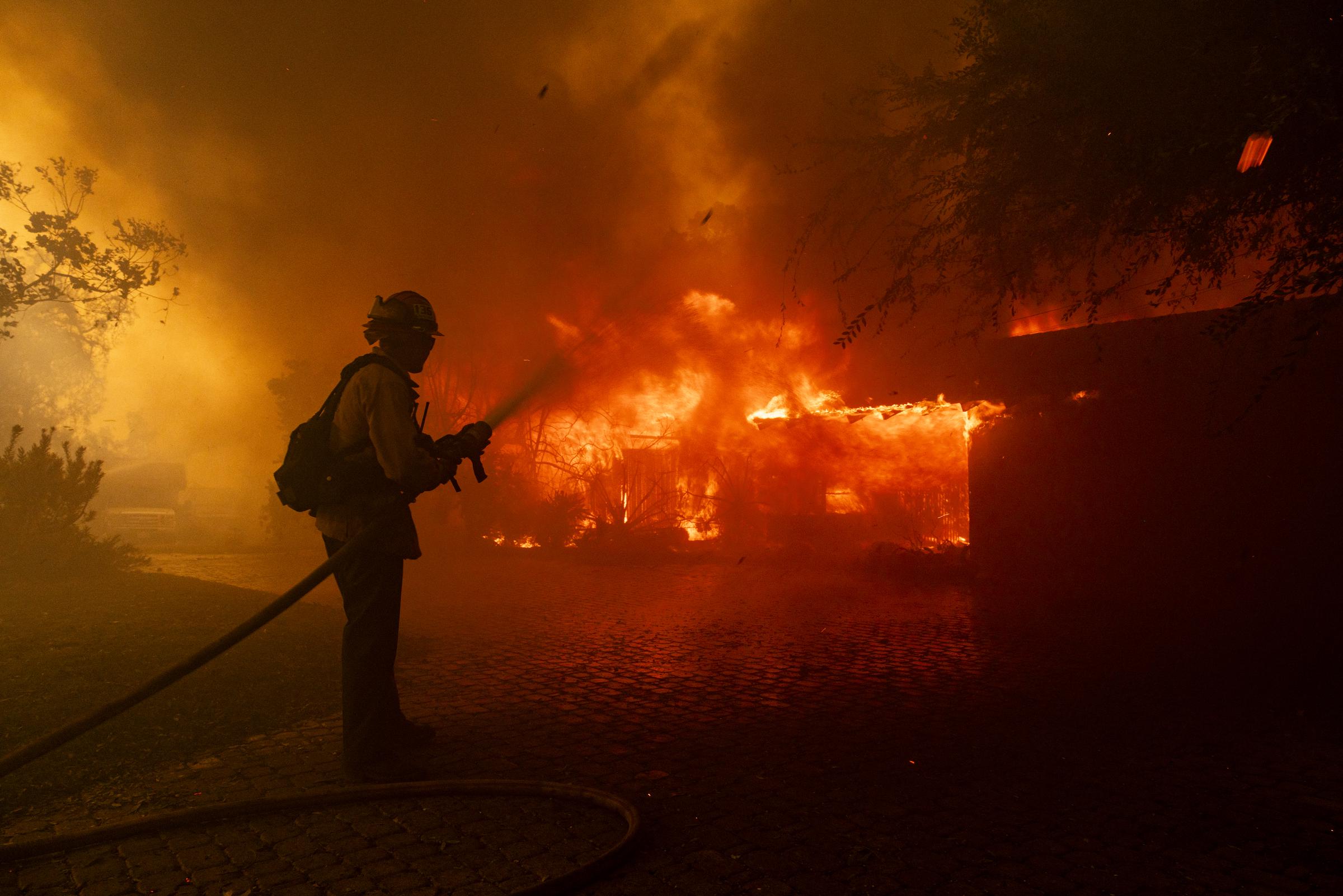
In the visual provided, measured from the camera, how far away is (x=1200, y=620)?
898 centimetres

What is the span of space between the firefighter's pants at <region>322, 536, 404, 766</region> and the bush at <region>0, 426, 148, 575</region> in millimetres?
9550

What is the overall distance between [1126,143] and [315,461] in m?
6.33

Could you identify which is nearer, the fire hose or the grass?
the fire hose

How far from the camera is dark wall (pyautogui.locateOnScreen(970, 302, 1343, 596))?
8.00m

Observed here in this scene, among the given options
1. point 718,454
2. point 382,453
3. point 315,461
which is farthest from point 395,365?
point 718,454

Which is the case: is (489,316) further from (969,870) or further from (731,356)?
(969,870)

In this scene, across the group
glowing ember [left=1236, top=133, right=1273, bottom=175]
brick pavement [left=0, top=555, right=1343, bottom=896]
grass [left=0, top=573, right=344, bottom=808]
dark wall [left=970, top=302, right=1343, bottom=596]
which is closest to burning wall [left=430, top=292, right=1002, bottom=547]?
dark wall [left=970, top=302, right=1343, bottom=596]

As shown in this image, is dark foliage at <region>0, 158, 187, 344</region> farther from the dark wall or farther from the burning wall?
the dark wall

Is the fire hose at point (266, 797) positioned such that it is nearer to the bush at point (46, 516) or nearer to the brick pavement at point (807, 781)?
the brick pavement at point (807, 781)

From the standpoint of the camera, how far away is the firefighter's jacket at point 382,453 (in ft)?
13.4

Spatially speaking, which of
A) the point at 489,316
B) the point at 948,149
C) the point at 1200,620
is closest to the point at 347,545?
the point at 948,149

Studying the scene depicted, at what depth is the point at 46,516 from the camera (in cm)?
1165

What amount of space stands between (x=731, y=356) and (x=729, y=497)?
333 cm

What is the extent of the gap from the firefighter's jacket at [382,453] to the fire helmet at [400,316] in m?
0.36
